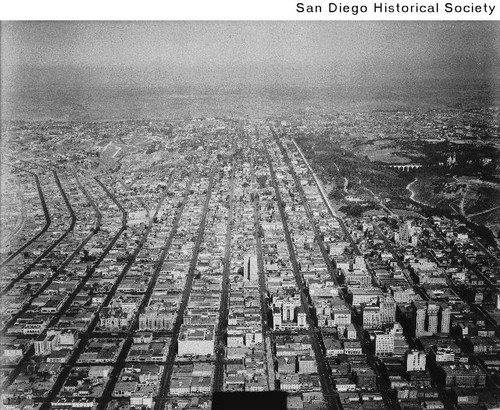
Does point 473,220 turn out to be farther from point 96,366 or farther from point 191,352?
point 96,366

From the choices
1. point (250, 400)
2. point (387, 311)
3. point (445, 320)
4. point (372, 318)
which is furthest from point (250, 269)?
point (445, 320)

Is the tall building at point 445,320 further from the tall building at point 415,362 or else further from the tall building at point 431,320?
the tall building at point 415,362

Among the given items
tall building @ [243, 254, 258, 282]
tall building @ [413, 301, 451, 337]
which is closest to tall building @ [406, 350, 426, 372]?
tall building @ [413, 301, 451, 337]

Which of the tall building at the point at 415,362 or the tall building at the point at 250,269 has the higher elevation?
the tall building at the point at 250,269

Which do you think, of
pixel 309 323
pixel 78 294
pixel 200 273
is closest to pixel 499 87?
pixel 309 323

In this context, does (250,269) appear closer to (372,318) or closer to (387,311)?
(372,318)

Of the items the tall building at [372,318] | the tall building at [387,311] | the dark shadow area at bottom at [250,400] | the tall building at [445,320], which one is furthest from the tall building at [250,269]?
the tall building at [445,320]
